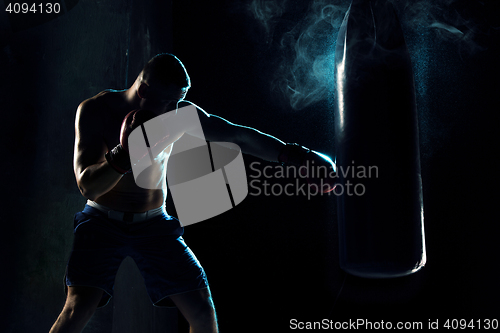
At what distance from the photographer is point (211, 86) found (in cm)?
227

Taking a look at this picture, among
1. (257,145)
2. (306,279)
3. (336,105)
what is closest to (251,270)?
(306,279)

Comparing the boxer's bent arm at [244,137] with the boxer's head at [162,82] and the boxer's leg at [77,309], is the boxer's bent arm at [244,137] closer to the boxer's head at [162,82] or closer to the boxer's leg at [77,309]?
the boxer's head at [162,82]

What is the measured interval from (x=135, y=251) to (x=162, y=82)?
65 centimetres

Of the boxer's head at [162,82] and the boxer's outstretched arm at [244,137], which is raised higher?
the boxer's head at [162,82]

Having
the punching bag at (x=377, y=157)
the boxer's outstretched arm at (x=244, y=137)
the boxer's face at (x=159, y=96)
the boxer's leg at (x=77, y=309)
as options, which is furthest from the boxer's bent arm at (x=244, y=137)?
the boxer's leg at (x=77, y=309)

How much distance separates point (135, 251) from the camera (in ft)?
4.68

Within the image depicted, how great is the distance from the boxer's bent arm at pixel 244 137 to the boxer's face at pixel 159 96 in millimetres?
131

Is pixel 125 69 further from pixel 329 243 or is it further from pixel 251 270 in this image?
pixel 329 243

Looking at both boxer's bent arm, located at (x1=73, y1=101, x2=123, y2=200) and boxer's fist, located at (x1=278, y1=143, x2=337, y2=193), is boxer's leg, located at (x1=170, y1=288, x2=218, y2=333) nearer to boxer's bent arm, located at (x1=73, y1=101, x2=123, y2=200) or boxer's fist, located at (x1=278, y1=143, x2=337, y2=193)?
boxer's bent arm, located at (x1=73, y1=101, x2=123, y2=200)

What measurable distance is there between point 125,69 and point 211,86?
19.9 inches

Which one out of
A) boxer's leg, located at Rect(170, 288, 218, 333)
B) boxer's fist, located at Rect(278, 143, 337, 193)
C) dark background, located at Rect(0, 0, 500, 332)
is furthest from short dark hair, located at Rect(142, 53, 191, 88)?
boxer's leg, located at Rect(170, 288, 218, 333)

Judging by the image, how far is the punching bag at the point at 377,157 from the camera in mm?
1505

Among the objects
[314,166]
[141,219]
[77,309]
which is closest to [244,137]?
[314,166]

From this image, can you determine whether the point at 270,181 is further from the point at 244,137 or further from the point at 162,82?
the point at 162,82
